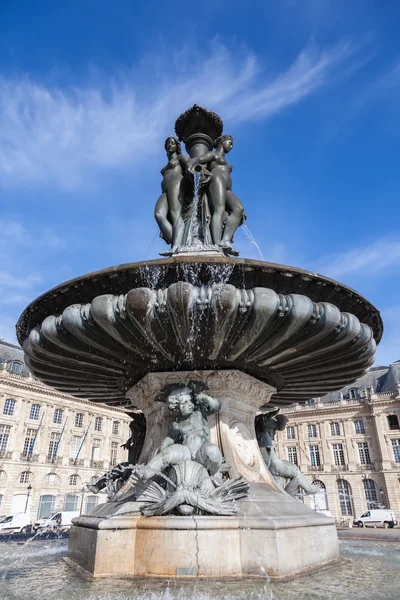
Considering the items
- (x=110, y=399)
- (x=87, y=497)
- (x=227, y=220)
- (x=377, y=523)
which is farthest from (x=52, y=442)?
(x=227, y=220)

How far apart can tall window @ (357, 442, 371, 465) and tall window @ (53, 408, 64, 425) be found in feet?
113

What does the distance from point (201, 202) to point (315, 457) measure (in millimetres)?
51986

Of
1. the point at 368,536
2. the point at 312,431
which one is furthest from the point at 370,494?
the point at 368,536

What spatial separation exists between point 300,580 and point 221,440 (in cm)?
166

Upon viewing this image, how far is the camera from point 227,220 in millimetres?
6746

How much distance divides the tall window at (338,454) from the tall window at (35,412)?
34214 millimetres

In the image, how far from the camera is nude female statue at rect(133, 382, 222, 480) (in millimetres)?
4242

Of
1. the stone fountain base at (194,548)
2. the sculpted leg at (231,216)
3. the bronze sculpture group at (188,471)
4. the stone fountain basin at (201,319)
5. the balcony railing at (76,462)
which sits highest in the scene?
the balcony railing at (76,462)

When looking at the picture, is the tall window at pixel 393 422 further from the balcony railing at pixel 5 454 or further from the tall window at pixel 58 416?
the balcony railing at pixel 5 454

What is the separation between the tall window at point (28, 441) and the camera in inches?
1700

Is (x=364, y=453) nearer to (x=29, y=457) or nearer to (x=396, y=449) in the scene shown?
(x=396, y=449)

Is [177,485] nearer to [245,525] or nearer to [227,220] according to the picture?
[245,525]

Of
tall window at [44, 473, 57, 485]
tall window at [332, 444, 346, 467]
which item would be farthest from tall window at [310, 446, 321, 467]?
tall window at [44, 473, 57, 485]

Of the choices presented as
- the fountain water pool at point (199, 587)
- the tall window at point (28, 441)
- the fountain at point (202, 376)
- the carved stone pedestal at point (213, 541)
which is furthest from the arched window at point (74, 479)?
the fountain water pool at point (199, 587)
